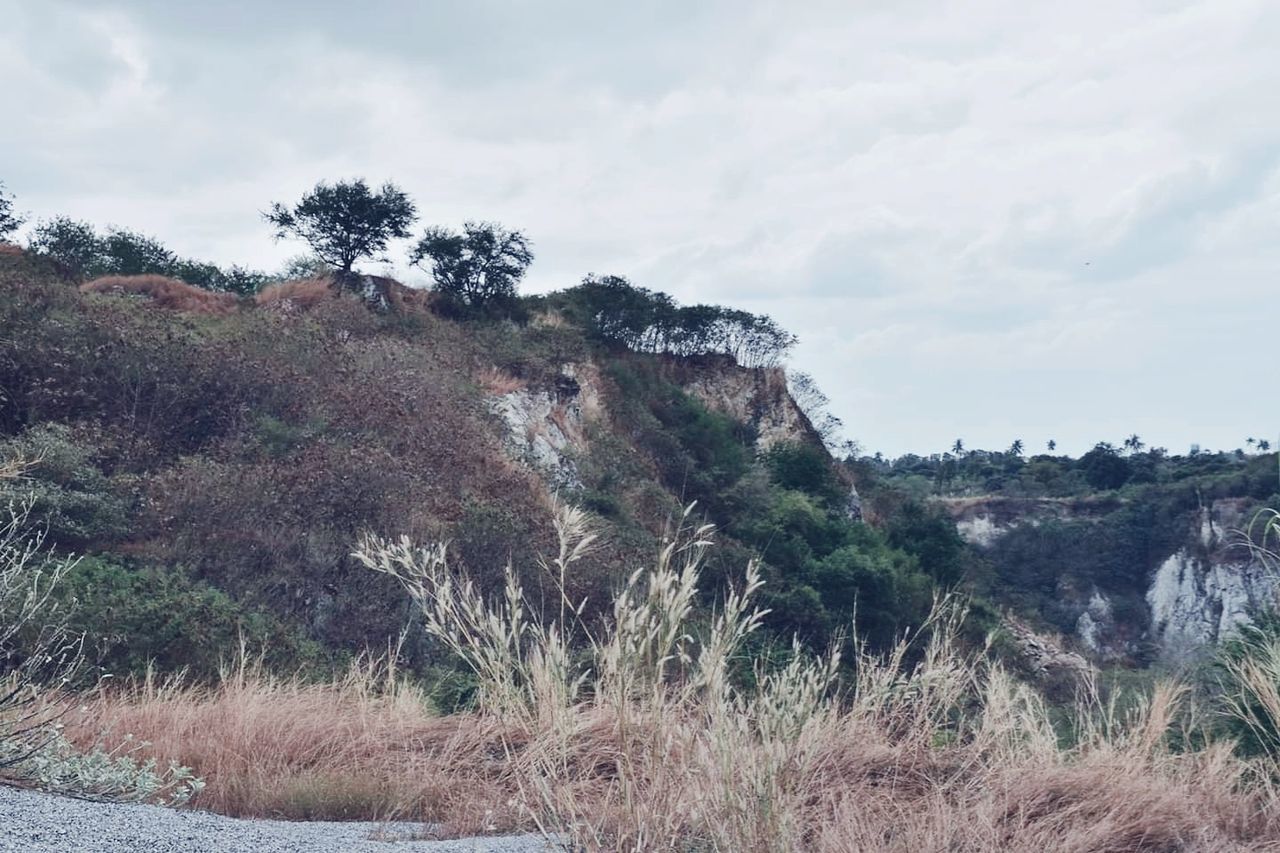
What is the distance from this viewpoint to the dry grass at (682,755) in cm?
271

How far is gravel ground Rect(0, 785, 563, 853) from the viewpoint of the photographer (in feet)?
9.40

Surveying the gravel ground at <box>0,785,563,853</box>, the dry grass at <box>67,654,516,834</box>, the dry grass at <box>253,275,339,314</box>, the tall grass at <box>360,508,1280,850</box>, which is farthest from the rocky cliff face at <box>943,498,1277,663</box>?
the gravel ground at <box>0,785,563,853</box>

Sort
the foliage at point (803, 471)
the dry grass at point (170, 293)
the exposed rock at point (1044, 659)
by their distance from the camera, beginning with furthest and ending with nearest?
the foliage at point (803, 471) < the dry grass at point (170, 293) < the exposed rock at point (1044, 659)

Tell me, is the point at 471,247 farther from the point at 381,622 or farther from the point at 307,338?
the point at 381,622

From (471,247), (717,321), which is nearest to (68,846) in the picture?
(471,247)

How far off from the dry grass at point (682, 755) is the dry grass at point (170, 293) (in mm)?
18315

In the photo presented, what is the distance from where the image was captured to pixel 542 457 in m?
21.7

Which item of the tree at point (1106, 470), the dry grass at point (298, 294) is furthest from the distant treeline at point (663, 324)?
the tree at point (1106, 470)

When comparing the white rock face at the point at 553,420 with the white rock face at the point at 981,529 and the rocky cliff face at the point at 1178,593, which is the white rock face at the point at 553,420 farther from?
the white rock face at the point at 981,529

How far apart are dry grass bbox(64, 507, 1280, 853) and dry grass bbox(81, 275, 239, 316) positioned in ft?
60.1

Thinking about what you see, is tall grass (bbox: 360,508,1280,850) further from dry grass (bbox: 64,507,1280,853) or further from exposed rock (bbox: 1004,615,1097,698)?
exposed rock (bbox: 1004,615,1097,698)

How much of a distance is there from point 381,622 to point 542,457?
10.6 meters

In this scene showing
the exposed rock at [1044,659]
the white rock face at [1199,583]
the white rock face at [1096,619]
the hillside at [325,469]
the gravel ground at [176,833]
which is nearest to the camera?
the gravel ground at [176,833]

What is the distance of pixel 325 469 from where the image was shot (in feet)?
44.0
